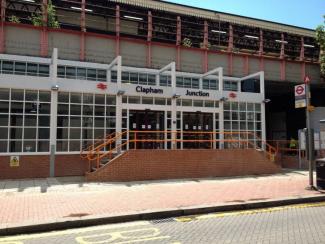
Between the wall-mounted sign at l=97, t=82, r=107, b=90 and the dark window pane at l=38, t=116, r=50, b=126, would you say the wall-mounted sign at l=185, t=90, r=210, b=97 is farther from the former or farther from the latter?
the dark window pane at l=38, t=116, r=50, b=126

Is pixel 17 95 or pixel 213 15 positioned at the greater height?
pixel 213 15

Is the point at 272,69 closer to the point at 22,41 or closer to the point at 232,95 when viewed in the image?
the point at 232,95

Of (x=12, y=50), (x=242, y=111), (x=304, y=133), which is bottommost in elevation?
(x=304, y=133)

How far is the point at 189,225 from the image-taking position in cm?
798

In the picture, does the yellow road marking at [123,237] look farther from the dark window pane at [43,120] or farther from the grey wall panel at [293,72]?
the grey wall panel at [293,72]

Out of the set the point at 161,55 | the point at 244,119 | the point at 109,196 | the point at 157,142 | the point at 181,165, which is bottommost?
the point at 109,196

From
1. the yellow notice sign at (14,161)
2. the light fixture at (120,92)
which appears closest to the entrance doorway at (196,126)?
the light fixture at (120,92)

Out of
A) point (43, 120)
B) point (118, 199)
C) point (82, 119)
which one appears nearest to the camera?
point (118, 199)

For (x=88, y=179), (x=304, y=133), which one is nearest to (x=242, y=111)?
(x=304, y=133)

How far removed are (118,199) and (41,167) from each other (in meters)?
6.94

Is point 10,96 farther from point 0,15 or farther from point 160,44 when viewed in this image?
point 160,44

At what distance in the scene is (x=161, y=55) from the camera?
23.8 m

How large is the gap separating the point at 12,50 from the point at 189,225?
53.0ft

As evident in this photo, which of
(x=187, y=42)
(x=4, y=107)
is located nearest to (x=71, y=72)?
(x=4, y=107)
